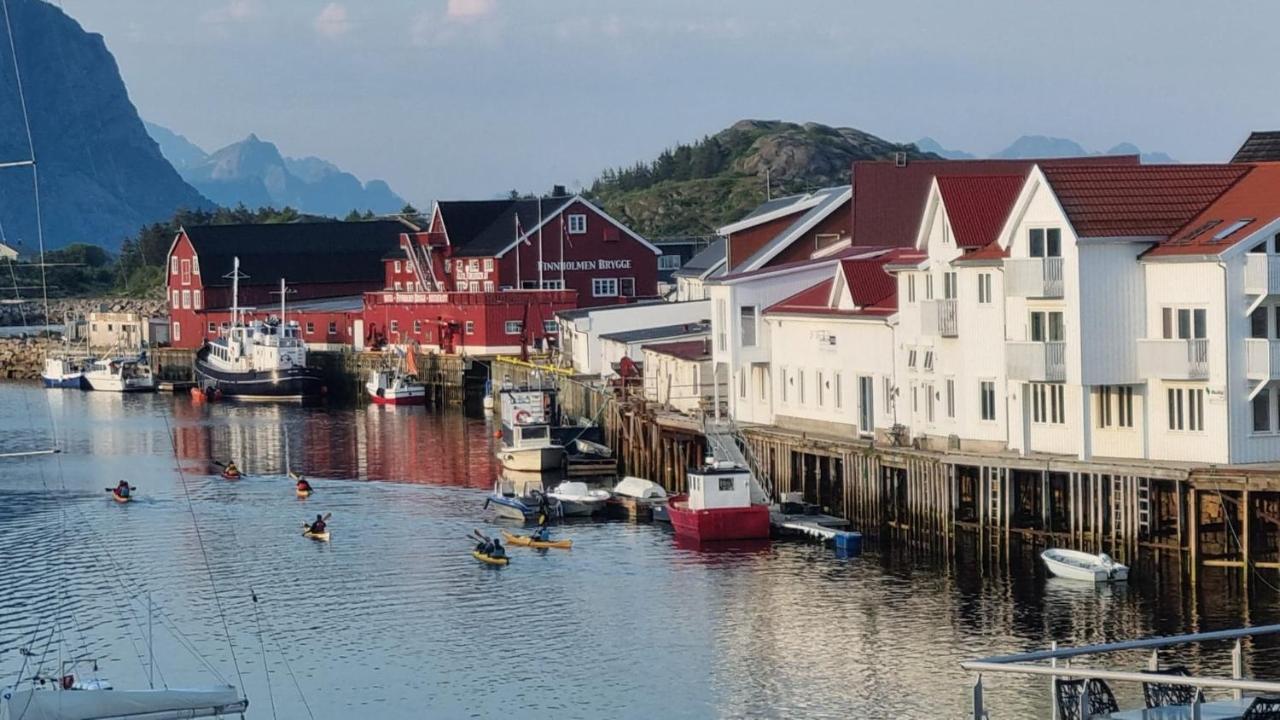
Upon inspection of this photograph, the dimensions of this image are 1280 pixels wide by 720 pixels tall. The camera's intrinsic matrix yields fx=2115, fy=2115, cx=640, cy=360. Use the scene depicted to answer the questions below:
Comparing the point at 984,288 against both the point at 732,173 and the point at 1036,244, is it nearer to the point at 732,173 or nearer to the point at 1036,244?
the point at 1036,244

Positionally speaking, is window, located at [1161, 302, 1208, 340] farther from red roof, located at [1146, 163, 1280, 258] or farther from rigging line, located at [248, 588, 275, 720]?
rigging line, located at [248, 588, 275, 720]

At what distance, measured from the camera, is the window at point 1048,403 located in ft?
171

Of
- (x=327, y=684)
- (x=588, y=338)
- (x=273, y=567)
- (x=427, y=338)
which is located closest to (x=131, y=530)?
(x=273, y=567)

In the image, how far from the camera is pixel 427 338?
118m

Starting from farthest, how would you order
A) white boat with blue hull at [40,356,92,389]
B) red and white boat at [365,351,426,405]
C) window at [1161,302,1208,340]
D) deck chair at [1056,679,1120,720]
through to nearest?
1. white boat with blue hull at [40,356,92,389]
2. red and white boat at [365,351,426,405]
3. window at [1161,302,1208,340]
4. deck chair at [1056,679,1120,720]

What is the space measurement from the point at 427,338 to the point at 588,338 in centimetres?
2785

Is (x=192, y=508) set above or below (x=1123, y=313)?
below

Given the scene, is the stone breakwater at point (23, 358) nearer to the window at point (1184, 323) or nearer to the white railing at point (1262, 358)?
the window at point (1184, 323)

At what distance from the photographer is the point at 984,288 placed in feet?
178

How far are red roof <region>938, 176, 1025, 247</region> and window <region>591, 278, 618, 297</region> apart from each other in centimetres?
6190

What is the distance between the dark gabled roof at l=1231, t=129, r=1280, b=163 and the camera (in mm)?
65750

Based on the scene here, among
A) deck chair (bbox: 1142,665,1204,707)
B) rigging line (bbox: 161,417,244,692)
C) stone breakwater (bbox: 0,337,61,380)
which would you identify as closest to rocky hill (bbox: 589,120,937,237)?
stone breakwater (bbox: 0,337,61,380)

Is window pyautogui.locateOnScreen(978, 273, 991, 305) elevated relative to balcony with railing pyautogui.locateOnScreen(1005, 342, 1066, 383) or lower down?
elevated

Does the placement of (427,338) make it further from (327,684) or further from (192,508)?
(327,684)
